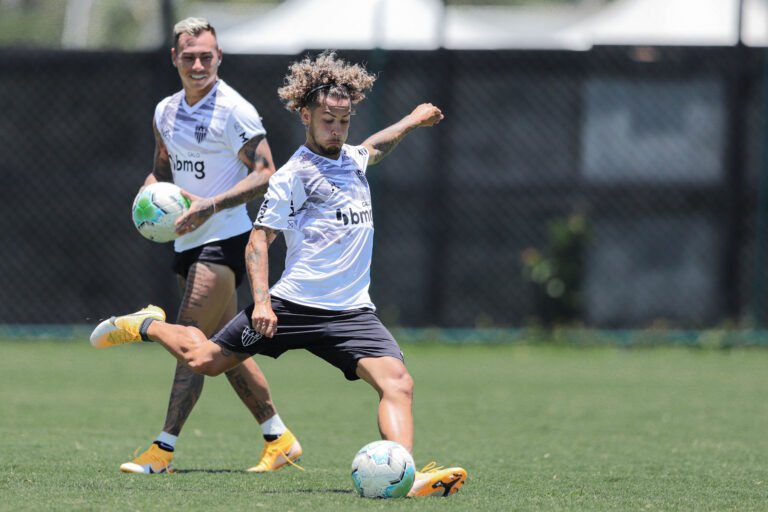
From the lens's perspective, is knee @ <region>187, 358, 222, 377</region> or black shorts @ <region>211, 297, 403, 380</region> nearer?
black shorts @ <region>211, 297, 403, 380</region>

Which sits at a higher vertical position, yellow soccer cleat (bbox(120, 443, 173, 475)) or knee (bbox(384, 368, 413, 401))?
knee (bbox(384, 368, 413, 401))

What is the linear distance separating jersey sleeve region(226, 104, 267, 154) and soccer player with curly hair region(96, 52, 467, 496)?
2.68ft

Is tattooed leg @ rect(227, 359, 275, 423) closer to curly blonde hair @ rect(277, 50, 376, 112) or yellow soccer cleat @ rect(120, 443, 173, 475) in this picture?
yellow soccer cleat @ rect(120, 443, 173, 475)

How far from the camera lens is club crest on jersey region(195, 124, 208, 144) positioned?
7.02 m

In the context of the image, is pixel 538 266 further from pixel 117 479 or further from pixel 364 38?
pixel 117 479

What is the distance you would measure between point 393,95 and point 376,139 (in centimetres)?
636

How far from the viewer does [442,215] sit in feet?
42.8

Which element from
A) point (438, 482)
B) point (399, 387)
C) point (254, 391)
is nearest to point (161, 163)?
point (254, 391)

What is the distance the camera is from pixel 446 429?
8375 mm

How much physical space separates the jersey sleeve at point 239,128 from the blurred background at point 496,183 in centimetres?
588

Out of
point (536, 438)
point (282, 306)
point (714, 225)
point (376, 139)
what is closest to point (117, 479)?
point (282, 306)

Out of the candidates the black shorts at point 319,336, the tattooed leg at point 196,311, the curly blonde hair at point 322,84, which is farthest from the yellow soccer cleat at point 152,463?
the curly blonde hair at point 322,84

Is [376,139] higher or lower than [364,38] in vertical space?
lower

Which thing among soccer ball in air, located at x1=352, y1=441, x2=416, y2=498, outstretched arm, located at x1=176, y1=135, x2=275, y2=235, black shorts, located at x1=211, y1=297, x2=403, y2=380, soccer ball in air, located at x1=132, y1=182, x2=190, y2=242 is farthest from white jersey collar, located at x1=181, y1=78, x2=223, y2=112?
soccer ball in air, located at x1=352, y1=441, x2=416, y2=498
